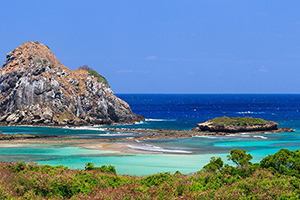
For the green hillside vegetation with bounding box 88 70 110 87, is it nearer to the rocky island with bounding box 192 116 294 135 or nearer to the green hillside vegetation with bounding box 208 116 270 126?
the rocky island with bounding box 192 116 294 135

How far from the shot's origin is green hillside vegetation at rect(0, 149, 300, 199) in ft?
49.2

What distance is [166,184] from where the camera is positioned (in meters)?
16.8

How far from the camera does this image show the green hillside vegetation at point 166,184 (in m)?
15.0

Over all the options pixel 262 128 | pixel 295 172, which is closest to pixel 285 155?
pixel 295 172

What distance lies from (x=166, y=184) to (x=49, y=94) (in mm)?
85647

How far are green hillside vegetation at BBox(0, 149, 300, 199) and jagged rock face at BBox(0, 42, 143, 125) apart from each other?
77.3 metres

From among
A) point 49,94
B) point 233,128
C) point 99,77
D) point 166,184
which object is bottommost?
point 233,128

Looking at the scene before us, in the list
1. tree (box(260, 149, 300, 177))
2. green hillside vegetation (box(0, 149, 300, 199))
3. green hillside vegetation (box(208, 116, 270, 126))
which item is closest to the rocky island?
green hillside vegetation (box(208, 116, 270, 126))

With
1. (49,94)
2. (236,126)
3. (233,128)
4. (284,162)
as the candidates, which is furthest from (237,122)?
(284,162)

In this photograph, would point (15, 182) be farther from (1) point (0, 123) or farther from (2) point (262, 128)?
(1) point (0, 123)

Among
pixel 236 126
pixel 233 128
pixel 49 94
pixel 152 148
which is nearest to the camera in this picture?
pixel 152 148

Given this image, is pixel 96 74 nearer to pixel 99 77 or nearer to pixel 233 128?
pixel 99 77

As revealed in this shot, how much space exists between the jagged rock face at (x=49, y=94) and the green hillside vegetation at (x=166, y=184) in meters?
77.3

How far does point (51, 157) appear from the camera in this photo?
140ft
